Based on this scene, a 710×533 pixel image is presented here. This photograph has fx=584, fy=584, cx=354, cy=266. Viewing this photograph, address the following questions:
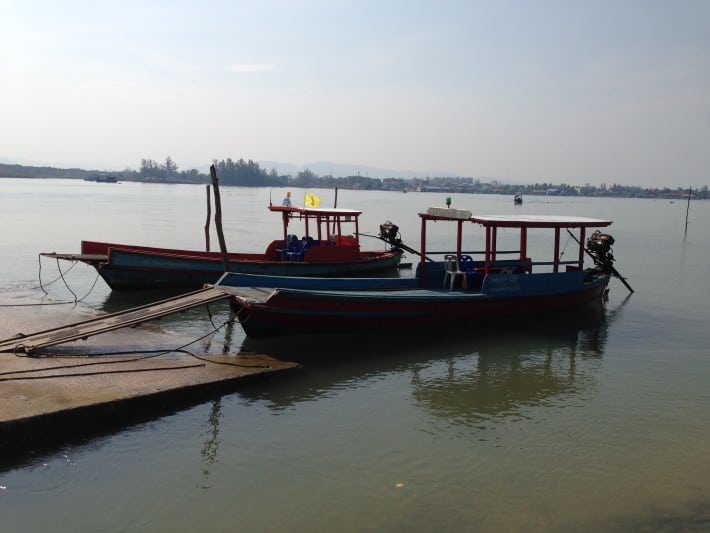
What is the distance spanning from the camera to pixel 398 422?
9852 mm

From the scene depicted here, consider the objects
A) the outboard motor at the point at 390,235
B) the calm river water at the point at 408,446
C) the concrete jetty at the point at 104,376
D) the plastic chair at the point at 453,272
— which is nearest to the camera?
the calm river water at the point at 408,446

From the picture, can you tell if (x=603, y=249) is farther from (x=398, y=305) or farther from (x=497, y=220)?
(x=398, y=305)

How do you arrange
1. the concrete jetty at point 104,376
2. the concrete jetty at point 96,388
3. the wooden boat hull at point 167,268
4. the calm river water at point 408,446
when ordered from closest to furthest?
the calm river water at point 408,446 < the concrete jetty at point 96,388 < the concrete jetty at point 104,376 < the wooden boat hull at point 167,268

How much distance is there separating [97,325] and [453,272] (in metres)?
9.14

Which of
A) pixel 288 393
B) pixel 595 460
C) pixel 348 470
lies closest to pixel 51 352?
pixel 288 393

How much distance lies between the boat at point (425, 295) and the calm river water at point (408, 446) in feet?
2.39

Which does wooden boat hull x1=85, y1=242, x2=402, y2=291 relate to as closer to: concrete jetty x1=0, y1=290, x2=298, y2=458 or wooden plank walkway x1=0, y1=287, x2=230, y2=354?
concrete jetty x1=0, y1=290, x2=298, y2=458

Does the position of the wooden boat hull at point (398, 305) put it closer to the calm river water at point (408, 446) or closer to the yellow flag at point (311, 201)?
the calm river water at point (408, 446)

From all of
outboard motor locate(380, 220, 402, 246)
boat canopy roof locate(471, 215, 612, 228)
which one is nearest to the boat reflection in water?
boat canopy roof locate(471, 215, 612, 228)

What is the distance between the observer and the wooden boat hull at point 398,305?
40.0ft

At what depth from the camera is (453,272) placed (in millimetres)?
16016

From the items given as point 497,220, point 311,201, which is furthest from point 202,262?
point 497,220

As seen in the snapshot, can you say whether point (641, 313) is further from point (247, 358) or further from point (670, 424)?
point (247, 358)

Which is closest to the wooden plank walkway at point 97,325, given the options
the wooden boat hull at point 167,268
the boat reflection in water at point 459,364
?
the boat reflection in water at point 459,364
